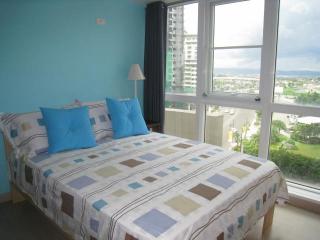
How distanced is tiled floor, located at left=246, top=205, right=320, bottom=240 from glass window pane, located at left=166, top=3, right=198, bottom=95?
1899 mm

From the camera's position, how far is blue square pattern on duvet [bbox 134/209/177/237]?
130 centimetres

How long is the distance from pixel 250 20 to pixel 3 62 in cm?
268

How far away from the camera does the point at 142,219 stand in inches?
54.7

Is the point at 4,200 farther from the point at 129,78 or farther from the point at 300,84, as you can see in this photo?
the point at 300,84

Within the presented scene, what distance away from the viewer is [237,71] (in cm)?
330

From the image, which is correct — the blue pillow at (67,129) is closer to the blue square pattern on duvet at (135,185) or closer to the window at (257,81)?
the blue square pattern on duvet at (135,185)

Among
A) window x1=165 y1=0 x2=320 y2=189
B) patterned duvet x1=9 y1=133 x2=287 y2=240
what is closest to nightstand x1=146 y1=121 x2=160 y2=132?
window x1=165 y1=0 x2=320 y2=189

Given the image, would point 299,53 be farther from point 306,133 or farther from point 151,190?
point 151,190

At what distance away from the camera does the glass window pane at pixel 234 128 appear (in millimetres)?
3236

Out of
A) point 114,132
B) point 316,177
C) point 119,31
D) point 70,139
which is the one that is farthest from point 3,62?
point 316,177

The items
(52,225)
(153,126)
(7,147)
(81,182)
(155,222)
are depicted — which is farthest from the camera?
(153,126)

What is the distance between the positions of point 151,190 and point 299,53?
219 centimetres

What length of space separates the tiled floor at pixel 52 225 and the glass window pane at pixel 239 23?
1890mm

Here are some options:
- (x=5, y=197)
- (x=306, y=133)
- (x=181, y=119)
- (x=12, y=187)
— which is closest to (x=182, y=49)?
(x=181, y=119)
